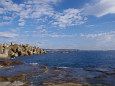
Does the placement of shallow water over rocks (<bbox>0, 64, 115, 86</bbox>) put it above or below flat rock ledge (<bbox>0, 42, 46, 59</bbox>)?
below

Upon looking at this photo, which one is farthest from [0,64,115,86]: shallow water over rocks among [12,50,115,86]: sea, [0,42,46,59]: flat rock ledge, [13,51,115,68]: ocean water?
[0,42,46,59]: flat rock ledge

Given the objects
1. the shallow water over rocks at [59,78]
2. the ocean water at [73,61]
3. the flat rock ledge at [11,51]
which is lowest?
the ocean water at [73,61]

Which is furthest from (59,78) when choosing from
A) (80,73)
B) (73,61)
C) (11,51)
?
(11,51)

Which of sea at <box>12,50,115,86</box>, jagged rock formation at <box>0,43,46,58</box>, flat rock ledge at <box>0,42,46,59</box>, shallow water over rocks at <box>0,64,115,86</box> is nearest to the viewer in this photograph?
shallow water over rocks at <box>0,64,115,86</box>

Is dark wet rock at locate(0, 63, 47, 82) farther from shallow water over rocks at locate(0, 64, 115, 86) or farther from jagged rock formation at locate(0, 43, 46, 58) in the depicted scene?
jagged rock formation at locate(0, 43, 46, 58)

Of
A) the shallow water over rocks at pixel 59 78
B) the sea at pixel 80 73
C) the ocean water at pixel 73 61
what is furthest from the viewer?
the ocean water at pixel 73 61

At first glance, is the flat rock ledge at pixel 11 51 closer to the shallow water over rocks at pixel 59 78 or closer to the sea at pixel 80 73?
the sea at pixel 80 73

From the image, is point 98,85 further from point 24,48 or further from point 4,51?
point 24,48

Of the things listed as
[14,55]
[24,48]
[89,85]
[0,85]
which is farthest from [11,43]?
[89,85]

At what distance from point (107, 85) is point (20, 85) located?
14.4m

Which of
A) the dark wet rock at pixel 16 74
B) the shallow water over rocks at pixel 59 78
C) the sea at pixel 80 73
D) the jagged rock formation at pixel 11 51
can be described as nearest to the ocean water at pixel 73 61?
the sea at pixel 80 73

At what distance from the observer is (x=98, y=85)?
57.8 feet

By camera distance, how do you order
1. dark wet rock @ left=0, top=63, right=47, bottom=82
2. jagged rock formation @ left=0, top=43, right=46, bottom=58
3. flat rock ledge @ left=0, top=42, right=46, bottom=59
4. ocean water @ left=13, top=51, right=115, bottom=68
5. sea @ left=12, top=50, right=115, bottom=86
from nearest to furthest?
sea @ left=12, top=50, right=115, bottom=86, dark wet rock @ left=0, top=63, right=47, bottom=82, ocean water @ left=13, top=51, right=115, bottom=68, flat rock ledge @ left=0, top=42, right=46, bottom=59, jagged rock formation @ left=0, top=43, right=46, bottom=58

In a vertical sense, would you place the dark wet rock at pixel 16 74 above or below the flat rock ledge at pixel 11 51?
below
